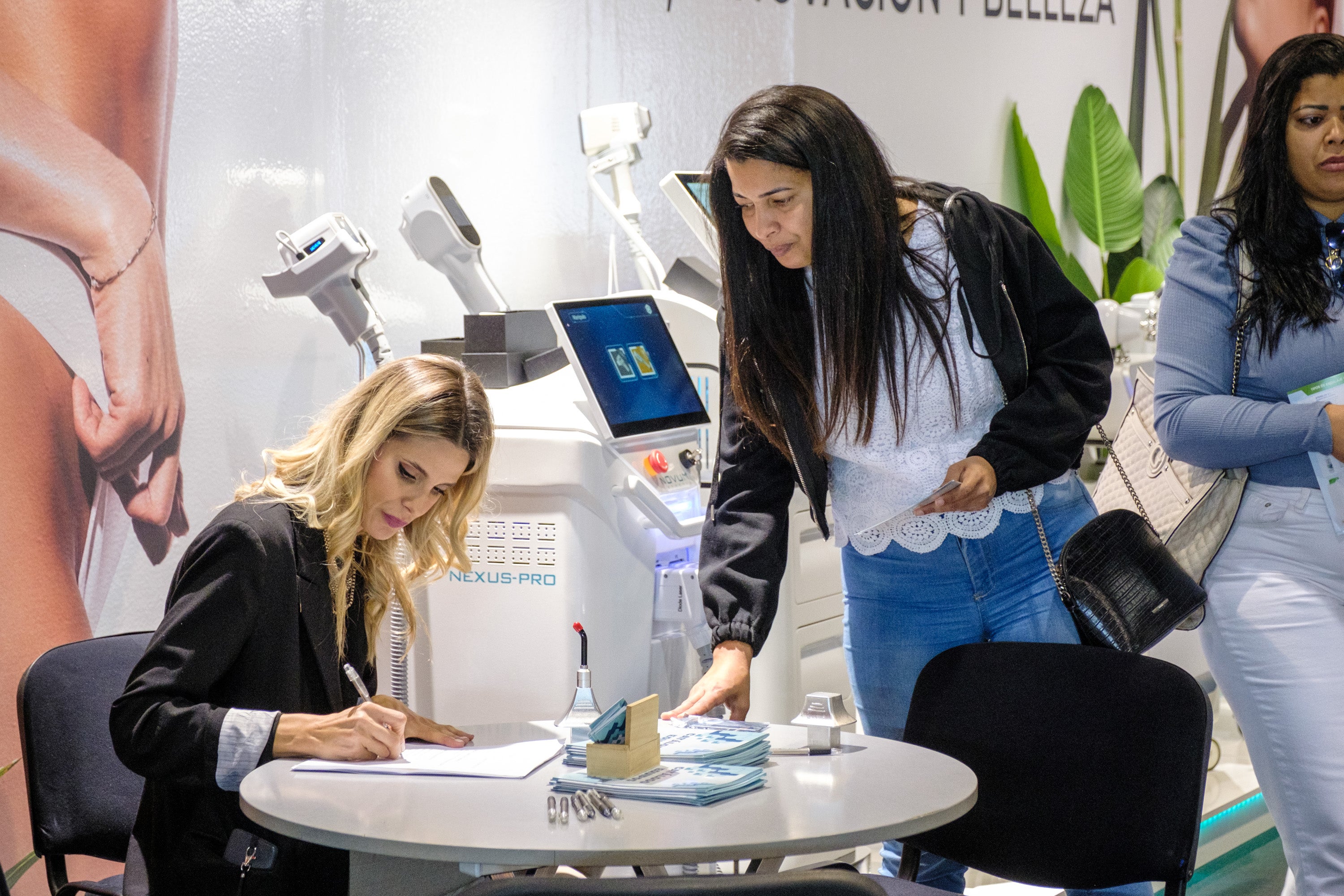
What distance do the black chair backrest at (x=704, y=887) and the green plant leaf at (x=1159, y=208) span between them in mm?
5298

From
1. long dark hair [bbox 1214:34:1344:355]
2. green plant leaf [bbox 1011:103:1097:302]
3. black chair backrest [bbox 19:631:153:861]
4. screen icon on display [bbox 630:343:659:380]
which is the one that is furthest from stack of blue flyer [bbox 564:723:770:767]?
green plant leaf [bbox 1011:103:1097:302]

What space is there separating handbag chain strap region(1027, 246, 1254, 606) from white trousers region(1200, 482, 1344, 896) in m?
0.16

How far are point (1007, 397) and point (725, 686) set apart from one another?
590mm

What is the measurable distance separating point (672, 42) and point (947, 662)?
266 centimetres

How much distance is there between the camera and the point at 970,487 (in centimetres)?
184

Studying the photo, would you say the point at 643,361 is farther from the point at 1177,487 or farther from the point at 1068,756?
the point at 1068,756

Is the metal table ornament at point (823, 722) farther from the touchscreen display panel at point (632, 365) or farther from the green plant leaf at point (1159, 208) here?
the green plant leaf at point (1159, 208)

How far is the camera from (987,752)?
6.49 feet

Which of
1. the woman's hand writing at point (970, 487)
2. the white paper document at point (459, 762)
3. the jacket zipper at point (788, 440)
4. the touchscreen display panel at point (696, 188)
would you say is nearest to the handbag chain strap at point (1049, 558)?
the woman's hand writing at point (970, 487)

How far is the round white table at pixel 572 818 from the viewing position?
4.31 feet

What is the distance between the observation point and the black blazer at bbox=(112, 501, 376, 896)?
1.71m

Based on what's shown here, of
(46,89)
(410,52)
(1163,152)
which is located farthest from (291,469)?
(1163,152)

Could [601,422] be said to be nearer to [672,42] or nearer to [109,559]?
[109,559]

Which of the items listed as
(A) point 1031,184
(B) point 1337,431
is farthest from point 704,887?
(A) point 1031,184
